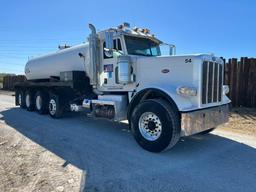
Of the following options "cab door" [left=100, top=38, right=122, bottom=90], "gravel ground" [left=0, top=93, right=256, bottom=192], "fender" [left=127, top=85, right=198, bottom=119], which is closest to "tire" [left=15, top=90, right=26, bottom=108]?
"gravel ground" [left=0, top=93, right=256, bottom=192]

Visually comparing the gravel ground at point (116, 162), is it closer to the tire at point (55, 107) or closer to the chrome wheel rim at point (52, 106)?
the tire at point (55, 107)

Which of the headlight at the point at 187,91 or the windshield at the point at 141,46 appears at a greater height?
the windshield at the point at 141,46

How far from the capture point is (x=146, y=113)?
6125 mm

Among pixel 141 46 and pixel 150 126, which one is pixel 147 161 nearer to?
pixel 150 126

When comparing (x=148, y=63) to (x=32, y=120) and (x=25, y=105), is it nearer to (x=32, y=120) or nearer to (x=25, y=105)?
(x=32, y=120)

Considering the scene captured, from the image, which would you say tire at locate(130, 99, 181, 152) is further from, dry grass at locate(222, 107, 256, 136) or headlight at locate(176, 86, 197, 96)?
dry grass at locate(222, 107, 256, 136)

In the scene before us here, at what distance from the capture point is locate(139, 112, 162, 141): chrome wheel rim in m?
5.91

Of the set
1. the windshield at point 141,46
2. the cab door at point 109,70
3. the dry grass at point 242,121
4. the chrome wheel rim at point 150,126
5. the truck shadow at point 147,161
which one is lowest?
the truck shadow at point 147,161

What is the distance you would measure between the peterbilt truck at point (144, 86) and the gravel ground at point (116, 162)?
0.55m

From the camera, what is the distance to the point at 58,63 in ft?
34.5

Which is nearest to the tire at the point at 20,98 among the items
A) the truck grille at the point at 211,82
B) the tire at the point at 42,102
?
the tire at the point at 42,102

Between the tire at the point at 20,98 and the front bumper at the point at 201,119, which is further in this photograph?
the tire at the point at 20,98

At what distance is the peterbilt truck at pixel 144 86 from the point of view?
576cm

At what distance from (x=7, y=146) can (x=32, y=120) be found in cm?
360
